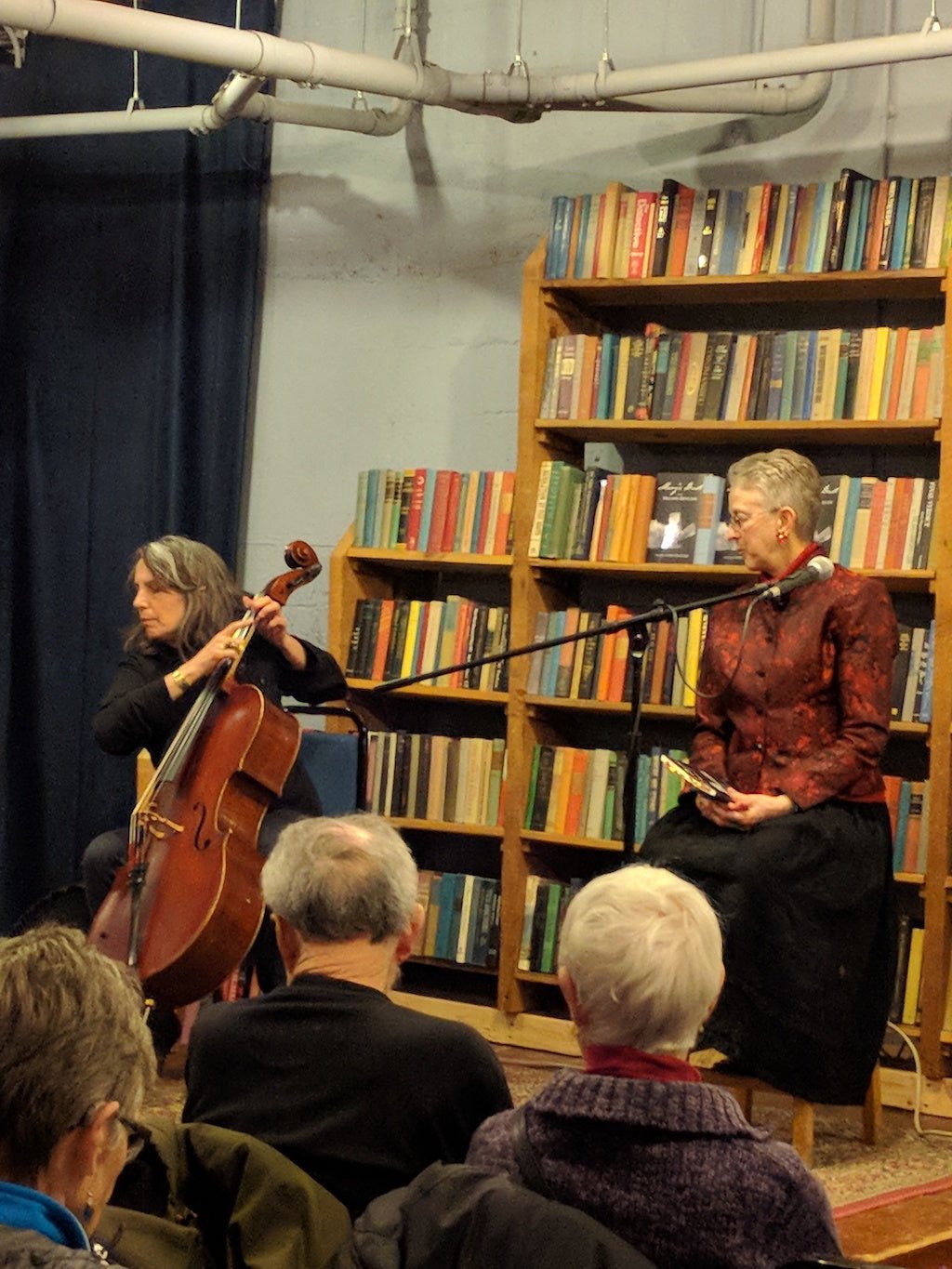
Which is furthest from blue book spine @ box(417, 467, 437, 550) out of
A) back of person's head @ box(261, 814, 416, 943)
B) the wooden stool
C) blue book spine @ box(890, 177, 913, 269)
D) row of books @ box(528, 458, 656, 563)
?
back of person's head @ box(261, 814, 416, 943)

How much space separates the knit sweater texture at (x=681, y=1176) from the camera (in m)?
1.29

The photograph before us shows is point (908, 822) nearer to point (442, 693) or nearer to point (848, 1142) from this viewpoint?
point (848, 1142)

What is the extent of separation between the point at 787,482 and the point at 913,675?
721mm

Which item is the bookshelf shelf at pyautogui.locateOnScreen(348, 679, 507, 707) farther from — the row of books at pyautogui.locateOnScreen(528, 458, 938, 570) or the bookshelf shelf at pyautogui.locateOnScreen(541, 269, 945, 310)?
the bookshelf shelf at pyautogui.locateOnScreen(541, 269, 945, 310)

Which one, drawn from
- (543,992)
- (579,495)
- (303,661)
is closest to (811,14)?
(579,495)

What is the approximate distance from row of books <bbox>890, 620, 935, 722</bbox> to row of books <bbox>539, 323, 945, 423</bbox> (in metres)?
0.50

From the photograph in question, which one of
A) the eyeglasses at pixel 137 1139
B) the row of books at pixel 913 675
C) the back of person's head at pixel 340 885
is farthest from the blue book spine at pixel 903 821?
the eyeglasses at pixel 137 1139

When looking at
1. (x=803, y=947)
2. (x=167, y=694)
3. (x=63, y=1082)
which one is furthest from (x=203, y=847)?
(x=63, y=1082)

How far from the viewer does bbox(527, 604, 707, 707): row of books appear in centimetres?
380

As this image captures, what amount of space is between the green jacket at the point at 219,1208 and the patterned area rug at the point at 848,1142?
5.34 feet

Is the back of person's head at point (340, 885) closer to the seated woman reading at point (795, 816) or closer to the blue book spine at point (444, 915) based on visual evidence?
the seated woman reading at point (795, 816)

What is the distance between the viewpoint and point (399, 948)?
1.81 metres

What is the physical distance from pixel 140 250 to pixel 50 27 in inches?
46.1

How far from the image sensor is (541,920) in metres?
3.93
